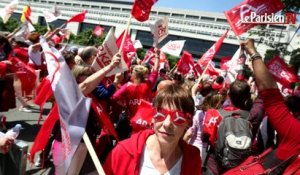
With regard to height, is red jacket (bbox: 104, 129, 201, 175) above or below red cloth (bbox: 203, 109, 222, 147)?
above

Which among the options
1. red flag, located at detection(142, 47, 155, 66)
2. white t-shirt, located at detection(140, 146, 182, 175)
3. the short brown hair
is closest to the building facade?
red flag, located at detection(142, 47, 155, 66)

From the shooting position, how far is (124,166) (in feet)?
7.41

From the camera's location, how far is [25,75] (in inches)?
287

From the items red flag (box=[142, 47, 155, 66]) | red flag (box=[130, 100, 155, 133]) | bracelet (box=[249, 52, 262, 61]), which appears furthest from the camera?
red flag (box=[142, 47, 155, 66])

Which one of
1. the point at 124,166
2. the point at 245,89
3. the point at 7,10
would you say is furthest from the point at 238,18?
the point at 7,10

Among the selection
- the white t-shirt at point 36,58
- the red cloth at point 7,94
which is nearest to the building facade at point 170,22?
the white t-shirt at point 36,58

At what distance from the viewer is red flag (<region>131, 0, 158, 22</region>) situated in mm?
5504

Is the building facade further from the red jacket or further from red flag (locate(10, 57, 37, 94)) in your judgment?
the red jacket

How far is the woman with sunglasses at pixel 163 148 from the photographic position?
89.8 inches

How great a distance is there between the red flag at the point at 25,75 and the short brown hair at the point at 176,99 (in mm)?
5373

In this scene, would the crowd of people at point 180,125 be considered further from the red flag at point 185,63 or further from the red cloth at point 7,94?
the red flag at point 185,63

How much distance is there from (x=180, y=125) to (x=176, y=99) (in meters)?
0.16

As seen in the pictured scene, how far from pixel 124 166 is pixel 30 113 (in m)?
7.10

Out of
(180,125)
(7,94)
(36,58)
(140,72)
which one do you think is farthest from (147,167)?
(36,58)
